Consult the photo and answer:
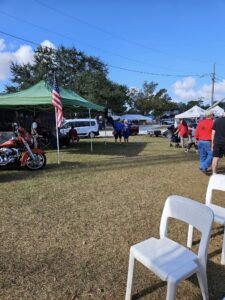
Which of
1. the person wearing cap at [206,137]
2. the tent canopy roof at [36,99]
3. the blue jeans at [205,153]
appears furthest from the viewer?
the tent canopy roof at [36,99]

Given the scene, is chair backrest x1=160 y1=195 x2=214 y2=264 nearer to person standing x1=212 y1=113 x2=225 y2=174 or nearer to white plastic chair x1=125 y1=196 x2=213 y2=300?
white plastic chair x1=125 y1=196 x2=213 y2=300

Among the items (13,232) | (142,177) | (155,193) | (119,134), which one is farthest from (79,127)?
(13,232)

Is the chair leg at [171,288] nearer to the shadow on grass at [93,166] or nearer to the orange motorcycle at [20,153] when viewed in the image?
the shadow on grass at [93,166]

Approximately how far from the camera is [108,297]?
9.05 ft

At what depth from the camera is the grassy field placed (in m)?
2.90

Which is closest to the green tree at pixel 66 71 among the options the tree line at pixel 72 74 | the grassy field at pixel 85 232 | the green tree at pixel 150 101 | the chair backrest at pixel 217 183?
the tree line at pixel 72 74

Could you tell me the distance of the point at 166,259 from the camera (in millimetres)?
2473

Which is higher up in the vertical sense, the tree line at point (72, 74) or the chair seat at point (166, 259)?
the tree line at point (72, 74)

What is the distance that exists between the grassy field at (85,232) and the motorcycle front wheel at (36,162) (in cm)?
62

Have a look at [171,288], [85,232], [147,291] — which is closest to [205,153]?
[85,232]

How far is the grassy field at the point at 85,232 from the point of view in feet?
9.51

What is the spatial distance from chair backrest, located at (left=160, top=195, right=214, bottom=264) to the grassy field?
24.6 inches

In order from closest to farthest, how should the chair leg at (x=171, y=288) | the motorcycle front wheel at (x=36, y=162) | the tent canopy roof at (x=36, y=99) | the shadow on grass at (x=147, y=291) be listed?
the chair leg at (x=171, y=288) → the shadow on grass at (x=147, y=291) → the motorcycle front wheel at (x=36, y=162) → the tent canopy roof at (x=36, y=99)

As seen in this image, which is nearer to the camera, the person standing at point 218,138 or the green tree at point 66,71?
the person standing at point 218,138
